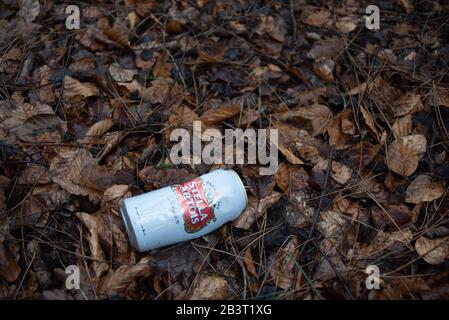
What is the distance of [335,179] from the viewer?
1830 millimetres

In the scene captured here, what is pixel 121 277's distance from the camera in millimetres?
1542

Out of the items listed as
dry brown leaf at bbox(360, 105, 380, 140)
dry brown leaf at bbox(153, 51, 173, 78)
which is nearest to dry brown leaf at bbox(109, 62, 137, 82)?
dry brown leaf at bbox(153, 51, 173, 78)

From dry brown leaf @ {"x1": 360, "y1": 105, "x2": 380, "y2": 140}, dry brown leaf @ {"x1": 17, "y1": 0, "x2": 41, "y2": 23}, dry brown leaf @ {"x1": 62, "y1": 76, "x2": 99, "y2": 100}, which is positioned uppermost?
dry brown leaf @ {"x1": 17, "y1": 0, "x2": 41, "y2": 23}

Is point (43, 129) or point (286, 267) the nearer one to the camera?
point (286, 267)

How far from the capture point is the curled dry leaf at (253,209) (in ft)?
5.65

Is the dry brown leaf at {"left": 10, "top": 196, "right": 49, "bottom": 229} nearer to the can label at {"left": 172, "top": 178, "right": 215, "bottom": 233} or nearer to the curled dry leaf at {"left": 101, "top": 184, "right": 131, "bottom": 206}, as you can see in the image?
the curled dry leaf at {"left": 101, "top": 184, "right": 131, "bottom": 206}

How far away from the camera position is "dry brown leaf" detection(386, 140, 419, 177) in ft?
5.96

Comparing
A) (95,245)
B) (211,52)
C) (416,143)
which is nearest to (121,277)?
(95,245)

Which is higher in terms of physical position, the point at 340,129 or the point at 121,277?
the point at 340,129

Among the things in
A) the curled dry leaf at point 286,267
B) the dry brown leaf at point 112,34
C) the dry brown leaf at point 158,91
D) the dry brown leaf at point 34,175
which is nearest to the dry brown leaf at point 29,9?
the dry brown leaf at point 112,34

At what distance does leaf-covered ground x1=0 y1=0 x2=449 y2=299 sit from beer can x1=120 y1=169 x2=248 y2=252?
3.7 inches

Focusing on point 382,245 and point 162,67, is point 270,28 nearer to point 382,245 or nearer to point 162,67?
point 162,67

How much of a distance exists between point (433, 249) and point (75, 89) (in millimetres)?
1845

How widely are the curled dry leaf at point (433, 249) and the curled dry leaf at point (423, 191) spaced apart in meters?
0.19
